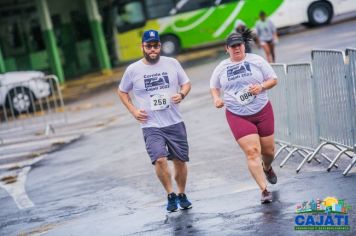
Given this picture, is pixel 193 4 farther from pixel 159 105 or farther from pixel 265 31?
pixel 159 105

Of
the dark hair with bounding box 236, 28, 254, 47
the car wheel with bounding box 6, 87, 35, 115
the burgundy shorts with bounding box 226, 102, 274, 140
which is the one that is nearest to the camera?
the burgundy shorts with bounding box 226, 102, 274, 140

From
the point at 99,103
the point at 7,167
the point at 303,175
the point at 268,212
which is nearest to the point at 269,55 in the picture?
the point at 99,103

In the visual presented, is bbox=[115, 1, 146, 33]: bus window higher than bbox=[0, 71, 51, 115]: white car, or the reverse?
bbox=[115, 1, 146, 33]: bus window

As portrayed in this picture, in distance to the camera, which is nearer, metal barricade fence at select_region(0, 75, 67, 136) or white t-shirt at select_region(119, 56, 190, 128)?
white t-shirt at select_region(119, 56, 190, 128)

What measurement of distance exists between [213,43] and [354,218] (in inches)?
1172

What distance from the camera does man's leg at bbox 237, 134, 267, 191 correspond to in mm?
8191

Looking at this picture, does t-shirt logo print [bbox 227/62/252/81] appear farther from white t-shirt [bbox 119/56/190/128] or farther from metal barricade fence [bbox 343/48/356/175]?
metal barricade fence [bbox 343/48/356/175]

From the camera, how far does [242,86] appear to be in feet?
27.4

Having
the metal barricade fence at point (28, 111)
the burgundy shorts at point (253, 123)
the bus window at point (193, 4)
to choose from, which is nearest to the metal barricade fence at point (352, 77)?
the burgundy shorts at point (253, 123)

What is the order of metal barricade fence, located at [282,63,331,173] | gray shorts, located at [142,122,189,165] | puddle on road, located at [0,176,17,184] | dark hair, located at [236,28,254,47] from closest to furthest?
gray shorts, located at [142,122,189,165] → dark hair, located at [236,28,254,47] → metal barricade fence, located at [282,63,331,173] → puddle on road, located at [0,176,17,184]

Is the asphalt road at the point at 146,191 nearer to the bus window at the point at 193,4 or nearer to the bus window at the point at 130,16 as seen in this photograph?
the bus window at the point at 193,4

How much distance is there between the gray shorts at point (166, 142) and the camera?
8.43 metres

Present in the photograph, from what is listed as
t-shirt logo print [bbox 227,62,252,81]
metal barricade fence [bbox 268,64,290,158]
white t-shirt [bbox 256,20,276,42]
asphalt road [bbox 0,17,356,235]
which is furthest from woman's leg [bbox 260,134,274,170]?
white t-shirt [bbox 256,20,276,42]

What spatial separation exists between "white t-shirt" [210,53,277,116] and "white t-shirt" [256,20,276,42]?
585 inches
